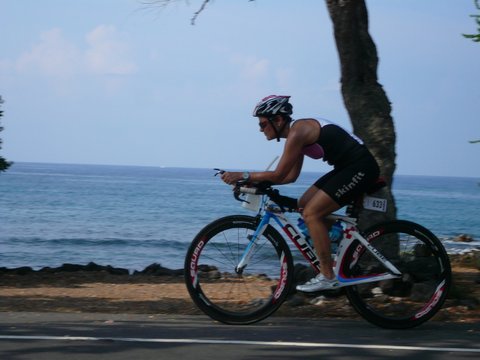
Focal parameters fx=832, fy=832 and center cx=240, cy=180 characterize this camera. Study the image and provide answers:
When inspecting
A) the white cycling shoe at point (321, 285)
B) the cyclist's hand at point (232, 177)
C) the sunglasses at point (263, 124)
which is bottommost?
the white cycling shoe at point (321, 285)

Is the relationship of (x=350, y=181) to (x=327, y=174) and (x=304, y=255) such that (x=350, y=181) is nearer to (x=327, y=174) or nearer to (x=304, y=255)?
(x=327, y=174)

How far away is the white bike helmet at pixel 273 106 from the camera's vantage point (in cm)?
764

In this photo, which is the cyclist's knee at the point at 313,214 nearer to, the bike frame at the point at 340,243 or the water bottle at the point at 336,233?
the bike frame at the point at 340,243

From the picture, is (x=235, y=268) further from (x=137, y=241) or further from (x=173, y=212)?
(x=173, y=212)

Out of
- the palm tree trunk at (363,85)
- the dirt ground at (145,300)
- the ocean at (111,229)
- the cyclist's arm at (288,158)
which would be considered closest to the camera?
the cyclist's arm at (288,158)

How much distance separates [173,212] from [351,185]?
51.0 metres

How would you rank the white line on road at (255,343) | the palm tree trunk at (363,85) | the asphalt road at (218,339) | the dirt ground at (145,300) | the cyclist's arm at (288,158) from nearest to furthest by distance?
the asphalt road at (218,339)
the white line on road at (255,343)
the cyclist's arm at (288,158)
the dirt ground at (145,300)
the palm tree trunk at (363,85)

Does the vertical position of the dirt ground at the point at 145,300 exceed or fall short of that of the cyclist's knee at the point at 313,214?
it falls short

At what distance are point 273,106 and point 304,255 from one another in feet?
4.68

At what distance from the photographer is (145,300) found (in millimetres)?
10906

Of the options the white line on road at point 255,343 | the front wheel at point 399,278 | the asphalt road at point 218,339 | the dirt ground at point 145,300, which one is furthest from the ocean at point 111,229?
the white line on road at point 255,343

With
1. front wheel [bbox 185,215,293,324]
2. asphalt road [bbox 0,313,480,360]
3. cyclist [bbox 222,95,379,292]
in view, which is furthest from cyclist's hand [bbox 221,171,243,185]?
asphalt road [bbox 0,313,480,360]

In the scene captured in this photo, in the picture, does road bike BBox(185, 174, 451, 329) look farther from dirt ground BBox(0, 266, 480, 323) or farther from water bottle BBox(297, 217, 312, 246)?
dirt ground BBox(0, 266, 480, 323)

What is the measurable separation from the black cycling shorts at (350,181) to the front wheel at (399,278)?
42cm
